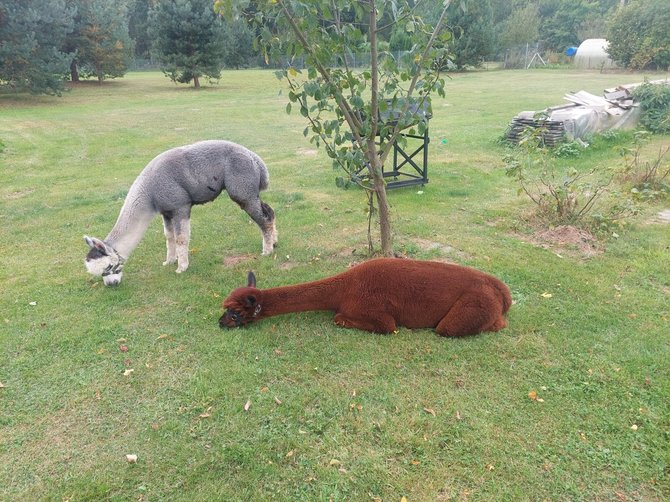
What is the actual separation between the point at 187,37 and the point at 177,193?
1112 inches

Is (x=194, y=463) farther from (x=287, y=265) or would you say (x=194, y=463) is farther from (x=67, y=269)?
(x=67, y=269)

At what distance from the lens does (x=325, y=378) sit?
4.02m

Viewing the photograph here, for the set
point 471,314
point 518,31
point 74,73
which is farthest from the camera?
point 518,31

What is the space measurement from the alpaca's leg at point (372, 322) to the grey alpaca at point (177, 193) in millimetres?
2347

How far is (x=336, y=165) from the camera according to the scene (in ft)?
17.1

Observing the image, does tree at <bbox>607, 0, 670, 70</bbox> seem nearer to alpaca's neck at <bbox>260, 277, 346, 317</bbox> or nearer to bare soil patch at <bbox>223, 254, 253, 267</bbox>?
bare soil patch at <bbox>223, 254, 253, 267</bbox>

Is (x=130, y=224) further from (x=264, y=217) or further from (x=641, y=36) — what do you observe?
(x=641, y=36)

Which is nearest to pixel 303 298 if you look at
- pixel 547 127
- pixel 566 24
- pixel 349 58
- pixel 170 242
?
pixel 170 242

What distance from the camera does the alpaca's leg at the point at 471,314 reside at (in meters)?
4.34

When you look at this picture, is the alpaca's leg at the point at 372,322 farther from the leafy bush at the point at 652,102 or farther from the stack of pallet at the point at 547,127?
the leafy bush at the point at 652,102

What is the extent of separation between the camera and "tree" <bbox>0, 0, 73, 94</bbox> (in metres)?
22.0

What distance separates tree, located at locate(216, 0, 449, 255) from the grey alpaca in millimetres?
1414

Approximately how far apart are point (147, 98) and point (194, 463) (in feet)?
93.9

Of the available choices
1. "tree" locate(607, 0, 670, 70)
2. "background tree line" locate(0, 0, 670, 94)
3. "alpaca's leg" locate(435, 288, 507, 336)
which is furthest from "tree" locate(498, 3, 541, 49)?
"alpaca's leg" locate(435, 288, 507, 336)
